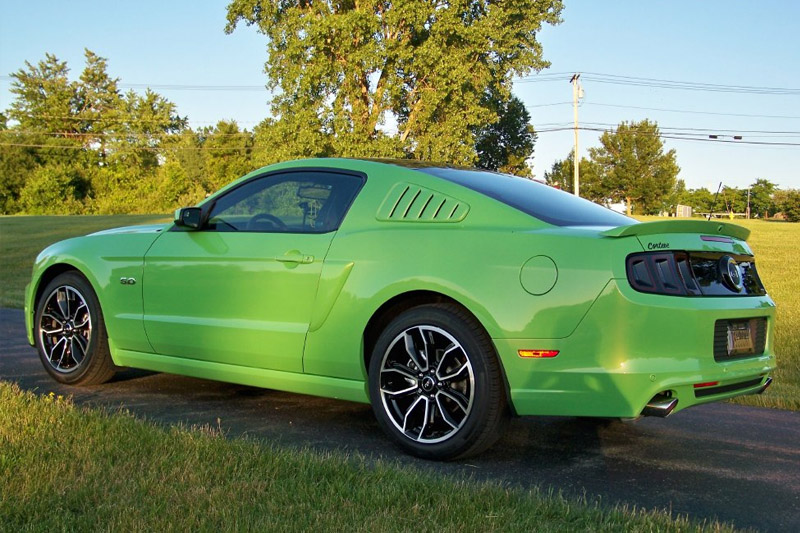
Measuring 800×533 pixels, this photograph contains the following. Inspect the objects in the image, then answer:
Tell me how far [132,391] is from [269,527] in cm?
306

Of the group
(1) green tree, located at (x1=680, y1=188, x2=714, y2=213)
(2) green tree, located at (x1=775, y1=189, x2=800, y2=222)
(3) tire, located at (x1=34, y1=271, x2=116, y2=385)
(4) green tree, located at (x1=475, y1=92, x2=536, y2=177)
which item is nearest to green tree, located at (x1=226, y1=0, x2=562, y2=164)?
(4) green tree, located at (x1=475, y1=92, x2=536, y2=177)

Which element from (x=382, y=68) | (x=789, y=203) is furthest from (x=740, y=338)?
(x=789, y=203)

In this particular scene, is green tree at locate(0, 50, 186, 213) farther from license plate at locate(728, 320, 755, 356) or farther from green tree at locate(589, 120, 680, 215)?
license plate at locate(728, 320, 755, 356)

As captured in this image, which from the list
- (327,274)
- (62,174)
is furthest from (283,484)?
(62,174)

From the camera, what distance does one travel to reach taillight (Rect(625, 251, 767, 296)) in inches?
141

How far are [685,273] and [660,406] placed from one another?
634 millimetres

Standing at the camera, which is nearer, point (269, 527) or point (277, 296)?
point (269, 527)

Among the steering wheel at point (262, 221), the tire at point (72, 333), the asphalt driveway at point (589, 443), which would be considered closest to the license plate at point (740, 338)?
the asphalt driveway at point (589, 443)

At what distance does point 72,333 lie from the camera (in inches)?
219

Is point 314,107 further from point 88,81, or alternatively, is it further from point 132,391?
point 88,81

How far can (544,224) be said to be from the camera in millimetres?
3916

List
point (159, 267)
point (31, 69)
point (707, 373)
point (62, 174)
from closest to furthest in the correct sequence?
point (707, 373), point (159, 267), point (62, 174), point (31, 69)

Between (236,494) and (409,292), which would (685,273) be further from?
A: (236,494)

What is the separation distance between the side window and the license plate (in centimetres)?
213
